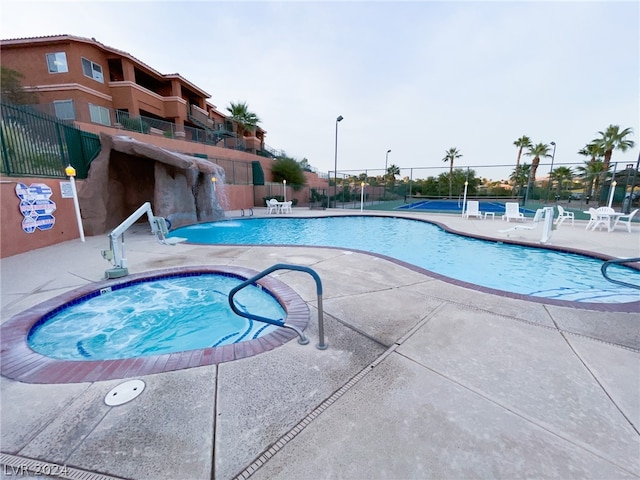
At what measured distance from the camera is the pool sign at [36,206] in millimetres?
5641

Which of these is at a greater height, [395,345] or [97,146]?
[97,146]

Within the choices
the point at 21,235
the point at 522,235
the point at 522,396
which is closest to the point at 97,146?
the point at 21,235

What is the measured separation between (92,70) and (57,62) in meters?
1.69

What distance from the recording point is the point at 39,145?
20.8 feet

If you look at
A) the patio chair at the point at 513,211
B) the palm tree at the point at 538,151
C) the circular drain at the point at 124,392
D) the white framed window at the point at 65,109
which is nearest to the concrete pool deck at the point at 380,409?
the circular drain at the point at 124,392

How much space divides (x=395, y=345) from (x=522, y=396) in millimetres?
919

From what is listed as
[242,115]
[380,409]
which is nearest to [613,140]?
[380,409]

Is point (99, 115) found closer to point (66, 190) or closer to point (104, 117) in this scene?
point (104, 117)

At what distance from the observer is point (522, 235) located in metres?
8.50

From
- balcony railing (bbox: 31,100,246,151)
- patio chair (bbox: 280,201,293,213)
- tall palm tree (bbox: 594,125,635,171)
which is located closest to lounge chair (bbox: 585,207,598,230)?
patio chair (bbox: 280,201,293,213)

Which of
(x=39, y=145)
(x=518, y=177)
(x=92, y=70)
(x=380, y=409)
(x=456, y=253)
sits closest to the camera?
(x=380, y=409)

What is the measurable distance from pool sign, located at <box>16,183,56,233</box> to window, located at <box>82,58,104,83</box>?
17.1 meters

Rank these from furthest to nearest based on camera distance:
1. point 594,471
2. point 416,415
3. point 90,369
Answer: point 90,369
point 416,415
point 594,471

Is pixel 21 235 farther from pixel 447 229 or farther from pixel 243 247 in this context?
pixel 447 229
